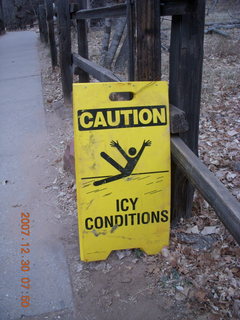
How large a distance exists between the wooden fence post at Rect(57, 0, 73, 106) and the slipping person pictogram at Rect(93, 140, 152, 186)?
3.95m

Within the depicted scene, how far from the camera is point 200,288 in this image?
236 cm

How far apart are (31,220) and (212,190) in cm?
192

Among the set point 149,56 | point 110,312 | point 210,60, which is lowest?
point 110,312

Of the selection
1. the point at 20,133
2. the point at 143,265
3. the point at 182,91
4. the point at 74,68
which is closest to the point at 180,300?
the point at 143,265

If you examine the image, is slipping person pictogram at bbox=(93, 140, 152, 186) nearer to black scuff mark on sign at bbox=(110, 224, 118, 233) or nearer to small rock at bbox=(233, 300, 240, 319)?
black scuff mark on sign at bbox=(110, 224, 118, 233)

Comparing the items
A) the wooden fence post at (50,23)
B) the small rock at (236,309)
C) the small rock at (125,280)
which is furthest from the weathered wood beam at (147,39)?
the wooden fence post at (50,23)

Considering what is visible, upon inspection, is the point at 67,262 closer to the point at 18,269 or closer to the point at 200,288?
the point at 18,269

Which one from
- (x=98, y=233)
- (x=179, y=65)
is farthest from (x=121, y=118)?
(x=98, y=233)

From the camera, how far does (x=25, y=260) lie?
275cm

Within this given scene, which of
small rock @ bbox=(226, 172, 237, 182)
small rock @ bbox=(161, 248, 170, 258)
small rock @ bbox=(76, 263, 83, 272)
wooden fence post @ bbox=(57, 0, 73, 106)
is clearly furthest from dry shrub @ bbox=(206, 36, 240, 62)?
small rock @ bbox=(76, 263, 83, 272)

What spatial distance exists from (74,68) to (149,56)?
331 cm

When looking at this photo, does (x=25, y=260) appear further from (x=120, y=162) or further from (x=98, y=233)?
(x=120, y=162)

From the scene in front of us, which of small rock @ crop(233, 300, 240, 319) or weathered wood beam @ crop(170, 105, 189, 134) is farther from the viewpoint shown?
weathered wood beam @ crop(170, 105, 189, 134)

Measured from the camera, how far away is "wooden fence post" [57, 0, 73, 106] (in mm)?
5664
